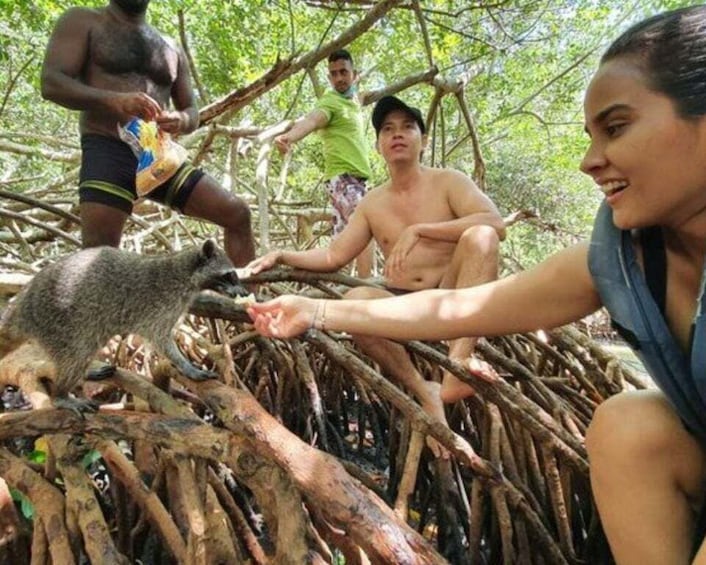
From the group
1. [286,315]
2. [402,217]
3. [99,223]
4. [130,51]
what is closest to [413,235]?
[402,217]

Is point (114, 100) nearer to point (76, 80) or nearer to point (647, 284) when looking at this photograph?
point (76, 80)

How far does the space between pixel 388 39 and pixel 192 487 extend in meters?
9.17

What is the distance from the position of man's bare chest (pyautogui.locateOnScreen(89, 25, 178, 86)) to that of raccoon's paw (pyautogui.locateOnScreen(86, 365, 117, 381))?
143cm

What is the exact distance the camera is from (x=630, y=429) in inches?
53.4

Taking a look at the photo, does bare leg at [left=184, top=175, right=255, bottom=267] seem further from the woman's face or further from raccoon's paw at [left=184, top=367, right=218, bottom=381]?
the woman's face

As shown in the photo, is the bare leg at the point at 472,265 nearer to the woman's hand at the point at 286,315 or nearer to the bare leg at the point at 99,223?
the woman's hand at the point at 286,315

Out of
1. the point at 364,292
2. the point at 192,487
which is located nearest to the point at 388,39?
the point at 364,292

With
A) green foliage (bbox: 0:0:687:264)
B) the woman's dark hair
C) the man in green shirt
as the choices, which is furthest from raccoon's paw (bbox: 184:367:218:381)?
green foliage (bbox: 0:0:687:264)

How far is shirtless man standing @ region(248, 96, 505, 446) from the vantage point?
104 inches

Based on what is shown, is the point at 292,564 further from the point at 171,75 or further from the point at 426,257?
the point at 171,75

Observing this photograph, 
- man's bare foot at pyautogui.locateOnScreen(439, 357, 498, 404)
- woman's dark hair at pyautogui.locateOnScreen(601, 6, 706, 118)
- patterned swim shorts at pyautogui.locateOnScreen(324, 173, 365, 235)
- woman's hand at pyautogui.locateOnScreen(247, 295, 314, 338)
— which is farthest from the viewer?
patterned swim shorts at pyautogui.locateOnScreen(324, 173, 365, 235)

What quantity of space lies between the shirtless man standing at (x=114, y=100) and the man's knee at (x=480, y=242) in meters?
1.20

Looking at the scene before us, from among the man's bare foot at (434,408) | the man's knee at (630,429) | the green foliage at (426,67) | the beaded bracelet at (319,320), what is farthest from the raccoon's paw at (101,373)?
the green foliage at (426,67)

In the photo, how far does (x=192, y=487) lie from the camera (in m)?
1.66
